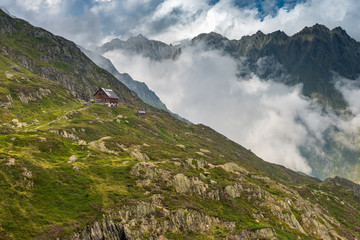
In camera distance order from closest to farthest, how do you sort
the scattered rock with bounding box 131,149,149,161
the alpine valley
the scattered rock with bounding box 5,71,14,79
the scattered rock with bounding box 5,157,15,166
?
the alpine valley < the scattered rock with bounding box 5,157,15,166 < the scattered rock with bounding box 131,149,149,161 < the scattered rock with bounding box 5,71,14,79

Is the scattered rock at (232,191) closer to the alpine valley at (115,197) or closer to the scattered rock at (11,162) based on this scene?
the alpine valley at (115,197)

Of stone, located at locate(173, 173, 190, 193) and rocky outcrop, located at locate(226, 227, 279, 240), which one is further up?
stone, located at locate(173, 173, 190, 193)

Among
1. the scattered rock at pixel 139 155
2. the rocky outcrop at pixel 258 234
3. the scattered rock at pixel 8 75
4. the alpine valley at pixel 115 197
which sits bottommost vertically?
the rocky outcrop at pixel 258 234

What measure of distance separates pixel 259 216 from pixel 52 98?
148347 millimetres

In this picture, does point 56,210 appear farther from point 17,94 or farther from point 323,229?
point 17,94

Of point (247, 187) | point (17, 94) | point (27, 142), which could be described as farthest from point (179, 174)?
point (17, 94)

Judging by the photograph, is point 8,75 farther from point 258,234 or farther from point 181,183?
point 258,234

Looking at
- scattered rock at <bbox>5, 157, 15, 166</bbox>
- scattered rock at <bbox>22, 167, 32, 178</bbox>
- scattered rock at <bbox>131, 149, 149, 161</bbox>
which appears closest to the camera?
scattered rock at <bbox>22, 167, 32, 178</bbox>

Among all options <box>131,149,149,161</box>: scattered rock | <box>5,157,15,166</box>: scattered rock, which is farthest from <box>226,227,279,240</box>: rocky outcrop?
<box>5,157,15,166</box>: scattered rock

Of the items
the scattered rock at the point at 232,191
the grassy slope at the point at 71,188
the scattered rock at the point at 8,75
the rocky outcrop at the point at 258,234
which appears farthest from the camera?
the scattered rock at the point at 8,75

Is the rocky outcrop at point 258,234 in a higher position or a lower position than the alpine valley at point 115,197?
lower

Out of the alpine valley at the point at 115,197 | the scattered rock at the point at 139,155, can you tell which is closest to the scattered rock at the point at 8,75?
the alpine valley at the point at 115,197

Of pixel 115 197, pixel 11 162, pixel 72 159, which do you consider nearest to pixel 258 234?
pixel 115 197

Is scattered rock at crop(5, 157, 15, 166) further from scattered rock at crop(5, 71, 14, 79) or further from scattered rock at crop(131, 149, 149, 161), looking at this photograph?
scattered rock at crop(5, 71, 14, 79)
